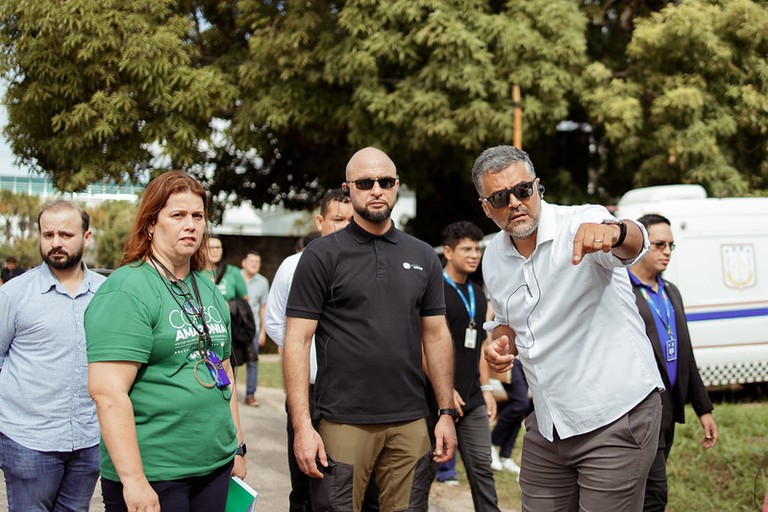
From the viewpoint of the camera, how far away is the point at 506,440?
25.9ft

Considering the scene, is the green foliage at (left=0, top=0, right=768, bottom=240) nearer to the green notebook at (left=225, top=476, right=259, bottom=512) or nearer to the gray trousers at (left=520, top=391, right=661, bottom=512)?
the gray trousers at (left=520, top=391, right=661, bottom=512)

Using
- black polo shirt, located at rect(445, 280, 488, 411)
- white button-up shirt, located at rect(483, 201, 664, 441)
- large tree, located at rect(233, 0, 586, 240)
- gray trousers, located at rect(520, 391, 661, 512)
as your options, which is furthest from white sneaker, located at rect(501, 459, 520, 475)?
large tree, located at rect(233, 0, 586, 240)

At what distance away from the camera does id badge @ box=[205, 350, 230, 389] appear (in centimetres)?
319

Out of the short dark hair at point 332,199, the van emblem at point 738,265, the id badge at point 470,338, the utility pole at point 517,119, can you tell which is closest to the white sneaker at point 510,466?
the id badge at point 470,338

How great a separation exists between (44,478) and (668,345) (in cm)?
348

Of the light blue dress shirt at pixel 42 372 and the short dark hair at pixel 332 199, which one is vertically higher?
the short dark hair at pixel 332 199

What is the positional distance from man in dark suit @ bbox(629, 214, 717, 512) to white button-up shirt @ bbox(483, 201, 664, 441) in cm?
147

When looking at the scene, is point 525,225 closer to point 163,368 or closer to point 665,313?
point 163,368

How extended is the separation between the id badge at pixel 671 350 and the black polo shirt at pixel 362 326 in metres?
1.78

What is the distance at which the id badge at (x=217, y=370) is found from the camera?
10.5 ft

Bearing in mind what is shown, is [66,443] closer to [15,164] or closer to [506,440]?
[506,440]

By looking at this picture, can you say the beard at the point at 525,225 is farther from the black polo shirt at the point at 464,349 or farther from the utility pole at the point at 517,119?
the utility pole at the point at 517,119

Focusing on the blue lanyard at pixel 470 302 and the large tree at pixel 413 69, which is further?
the large tree at pixel 413 69

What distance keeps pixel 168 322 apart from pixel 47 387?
54.5 inches
